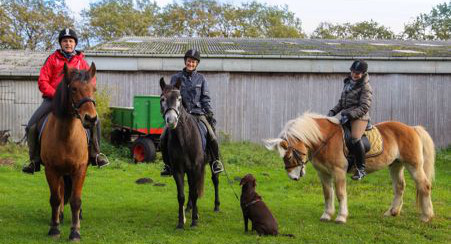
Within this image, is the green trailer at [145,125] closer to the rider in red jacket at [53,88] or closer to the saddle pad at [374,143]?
the rider in red jacket at [53,88]

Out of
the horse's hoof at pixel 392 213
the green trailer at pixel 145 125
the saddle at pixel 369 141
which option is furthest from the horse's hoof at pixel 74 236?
the green trailer at pixel 145 125

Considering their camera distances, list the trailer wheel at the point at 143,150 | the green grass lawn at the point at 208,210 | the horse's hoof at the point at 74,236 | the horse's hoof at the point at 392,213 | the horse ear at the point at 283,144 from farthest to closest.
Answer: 1. the trailer wheel at the point at 143,150
2. the horse's hoof at the point at 392,213
3. the horse ear at the point at 283,144
4. the green grass lawn at the point at 208,210
5. the horse's hoof at the point at 74,236

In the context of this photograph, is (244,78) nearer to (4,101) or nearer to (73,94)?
(4,101)

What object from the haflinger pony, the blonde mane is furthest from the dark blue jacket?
the blonde mane

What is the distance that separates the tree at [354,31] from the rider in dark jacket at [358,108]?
46.7 m

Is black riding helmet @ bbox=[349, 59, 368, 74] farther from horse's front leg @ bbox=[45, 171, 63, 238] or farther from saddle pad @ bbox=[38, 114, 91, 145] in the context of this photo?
horse's front leg @ bbox=[45, 171, 63, 238]

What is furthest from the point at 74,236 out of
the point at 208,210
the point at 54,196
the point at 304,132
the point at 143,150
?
the point at 143,150

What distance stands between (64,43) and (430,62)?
16114mm

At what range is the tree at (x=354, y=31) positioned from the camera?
53031 millimetres

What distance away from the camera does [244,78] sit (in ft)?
62.3

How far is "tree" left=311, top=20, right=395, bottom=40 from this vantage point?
53031mm

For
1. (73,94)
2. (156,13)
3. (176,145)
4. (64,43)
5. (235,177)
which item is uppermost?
(156,13)

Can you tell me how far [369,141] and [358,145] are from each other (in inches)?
14.0

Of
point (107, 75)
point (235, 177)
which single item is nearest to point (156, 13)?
point (107, 75)
